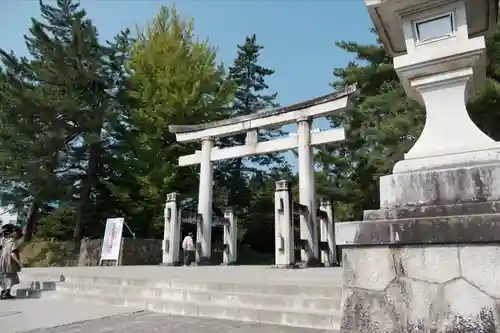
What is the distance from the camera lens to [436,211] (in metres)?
2.72

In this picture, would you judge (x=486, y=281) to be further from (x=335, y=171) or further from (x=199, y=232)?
(x=335, y=171)

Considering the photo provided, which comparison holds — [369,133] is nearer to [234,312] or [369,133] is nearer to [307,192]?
[307,192]

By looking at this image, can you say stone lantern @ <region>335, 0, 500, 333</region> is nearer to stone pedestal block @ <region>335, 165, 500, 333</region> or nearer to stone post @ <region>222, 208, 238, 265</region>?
stone pedestal block @ <region>335, 165, 500, 333</region>

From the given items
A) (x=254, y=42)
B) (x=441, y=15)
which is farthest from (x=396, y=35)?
(x=254, y=42)

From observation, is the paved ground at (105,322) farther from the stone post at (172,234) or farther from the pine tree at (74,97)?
the pine tree at (74,97)

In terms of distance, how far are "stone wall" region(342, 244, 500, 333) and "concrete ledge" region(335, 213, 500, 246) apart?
0.20 feet

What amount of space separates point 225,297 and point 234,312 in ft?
1.33

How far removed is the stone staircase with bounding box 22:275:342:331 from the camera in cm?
424

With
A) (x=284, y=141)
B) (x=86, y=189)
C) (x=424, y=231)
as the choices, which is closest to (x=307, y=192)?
(x=284, y=141)

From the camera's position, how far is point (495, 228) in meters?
2.38

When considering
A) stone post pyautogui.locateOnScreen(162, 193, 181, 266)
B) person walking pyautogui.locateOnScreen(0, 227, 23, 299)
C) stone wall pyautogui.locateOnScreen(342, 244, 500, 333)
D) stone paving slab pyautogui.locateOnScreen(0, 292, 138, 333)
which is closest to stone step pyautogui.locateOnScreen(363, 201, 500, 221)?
stone wall pyautogui.locateOnScreen(342, 244, 500, 333)

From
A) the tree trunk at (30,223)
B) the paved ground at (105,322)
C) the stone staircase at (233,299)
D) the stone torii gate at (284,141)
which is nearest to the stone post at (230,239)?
the stone torii gate at (284,141)

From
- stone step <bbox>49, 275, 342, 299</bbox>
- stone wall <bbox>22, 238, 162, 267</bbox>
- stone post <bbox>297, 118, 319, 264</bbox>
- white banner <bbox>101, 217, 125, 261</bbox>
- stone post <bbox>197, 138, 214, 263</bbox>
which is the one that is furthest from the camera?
stone wall <bbox>22, 238, 162, 267</bbox>

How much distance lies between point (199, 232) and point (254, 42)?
18508mm
